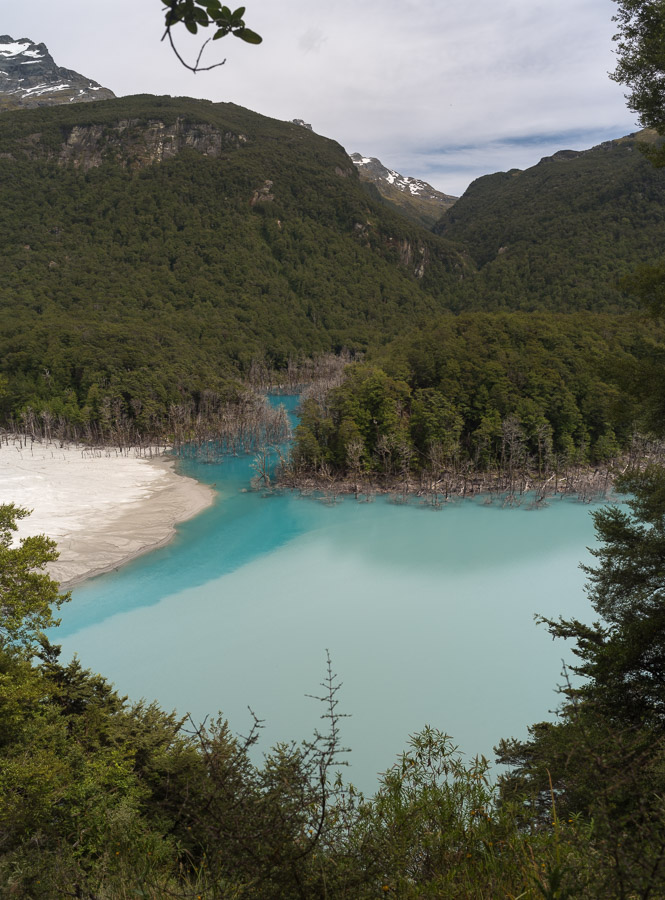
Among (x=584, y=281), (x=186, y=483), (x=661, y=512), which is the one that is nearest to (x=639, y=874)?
(x=661, y=512)

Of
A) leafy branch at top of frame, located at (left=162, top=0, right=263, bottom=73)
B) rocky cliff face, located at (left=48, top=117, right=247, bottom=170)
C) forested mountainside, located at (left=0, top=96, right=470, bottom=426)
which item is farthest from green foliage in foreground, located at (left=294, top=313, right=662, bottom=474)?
rocky cliff face, located at (left=48, top=117, right=247, bottom=170)

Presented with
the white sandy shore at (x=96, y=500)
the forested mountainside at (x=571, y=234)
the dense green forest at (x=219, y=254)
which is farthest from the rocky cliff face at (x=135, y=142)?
the white sandy shore at (x=96, y=500)

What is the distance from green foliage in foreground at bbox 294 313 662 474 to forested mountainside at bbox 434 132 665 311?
34.8 m

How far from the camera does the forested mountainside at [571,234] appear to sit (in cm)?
8038

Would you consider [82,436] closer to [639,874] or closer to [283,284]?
[639,874]

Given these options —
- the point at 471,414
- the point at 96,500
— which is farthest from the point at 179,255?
the point at 471,414

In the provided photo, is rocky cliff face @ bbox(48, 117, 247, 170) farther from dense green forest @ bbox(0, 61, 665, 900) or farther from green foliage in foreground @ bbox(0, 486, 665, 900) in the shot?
green foliage in foreground @ bbox(0, 486, 665, 900)

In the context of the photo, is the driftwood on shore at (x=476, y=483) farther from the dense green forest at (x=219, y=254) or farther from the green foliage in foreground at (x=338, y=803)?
the green foliage in foreground at (x=338, y=803)

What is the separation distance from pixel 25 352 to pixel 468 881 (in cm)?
6687

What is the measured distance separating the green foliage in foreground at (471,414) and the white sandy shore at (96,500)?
10.7 metres

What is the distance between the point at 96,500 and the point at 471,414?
28.0 m

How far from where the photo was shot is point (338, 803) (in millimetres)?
4008

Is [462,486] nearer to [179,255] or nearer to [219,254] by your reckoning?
[179,255]

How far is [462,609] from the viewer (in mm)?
20141
